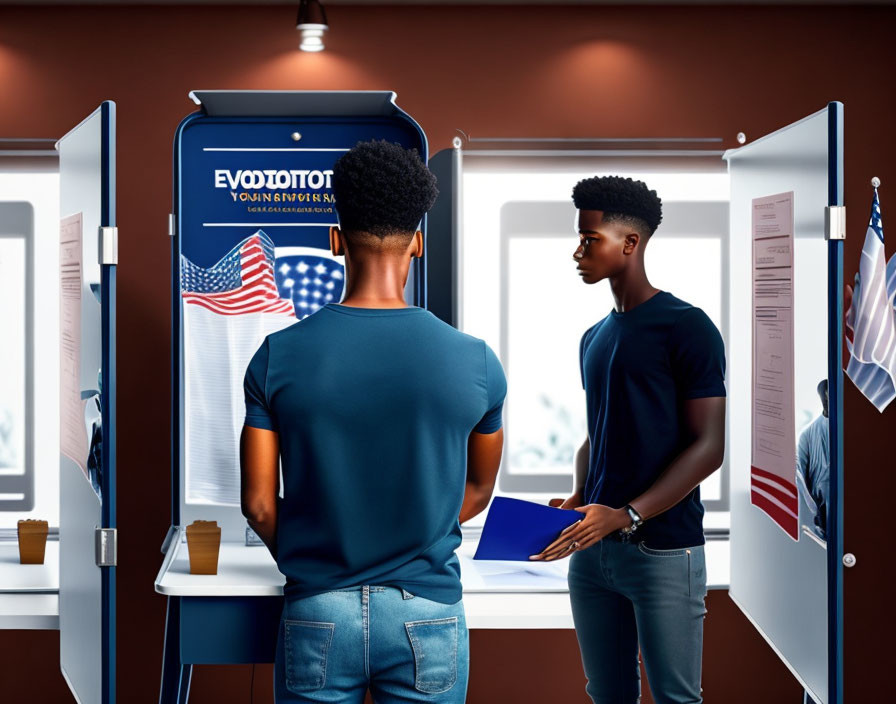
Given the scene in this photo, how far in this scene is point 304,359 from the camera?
1323 mm

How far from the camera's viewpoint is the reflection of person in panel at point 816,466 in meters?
2.02

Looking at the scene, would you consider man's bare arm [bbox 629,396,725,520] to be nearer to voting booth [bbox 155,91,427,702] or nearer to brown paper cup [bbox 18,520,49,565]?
voting booth [bbox 155,91,427,702]

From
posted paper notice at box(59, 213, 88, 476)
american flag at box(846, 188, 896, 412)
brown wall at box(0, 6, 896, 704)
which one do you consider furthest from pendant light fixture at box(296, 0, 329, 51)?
american flag at box(846, 188, 896, 412)

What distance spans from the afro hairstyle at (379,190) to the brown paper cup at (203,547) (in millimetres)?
865

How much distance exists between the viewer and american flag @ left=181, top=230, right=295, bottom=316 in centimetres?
234

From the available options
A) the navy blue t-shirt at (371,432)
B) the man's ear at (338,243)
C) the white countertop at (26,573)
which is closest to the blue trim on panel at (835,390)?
the navy blue t-shirt at (371,432)

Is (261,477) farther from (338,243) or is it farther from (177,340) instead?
(177,340)

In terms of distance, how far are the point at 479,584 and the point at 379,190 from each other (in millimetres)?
1265

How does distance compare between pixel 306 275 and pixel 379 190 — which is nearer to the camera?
pixel 379 190

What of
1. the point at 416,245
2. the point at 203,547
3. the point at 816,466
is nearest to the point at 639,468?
the point at 816,466

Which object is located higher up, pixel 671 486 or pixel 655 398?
pixel 655 398

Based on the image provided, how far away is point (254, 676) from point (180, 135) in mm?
1779

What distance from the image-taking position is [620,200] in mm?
2146

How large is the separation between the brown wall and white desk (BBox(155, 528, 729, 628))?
866 millimetres
